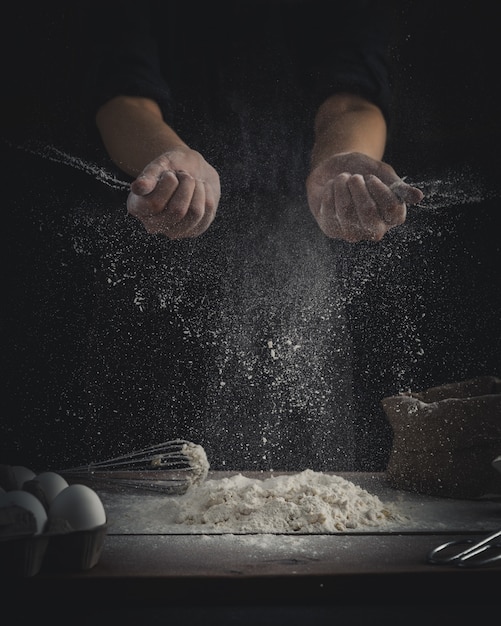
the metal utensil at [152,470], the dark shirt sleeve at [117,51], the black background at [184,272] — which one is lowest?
the metal utensil at [152,470]

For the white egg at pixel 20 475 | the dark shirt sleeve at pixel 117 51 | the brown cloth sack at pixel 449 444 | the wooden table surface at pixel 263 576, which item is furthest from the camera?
the dark shirt sleeve at pixel 117 51

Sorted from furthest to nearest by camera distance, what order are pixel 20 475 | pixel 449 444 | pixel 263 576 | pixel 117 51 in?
pixel 117 51, pixel 449 444, pixel 20 475, pixel 263 576

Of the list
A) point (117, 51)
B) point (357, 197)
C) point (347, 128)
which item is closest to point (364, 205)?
point (357, 197)

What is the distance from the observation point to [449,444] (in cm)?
75

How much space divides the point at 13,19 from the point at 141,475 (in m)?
0.54

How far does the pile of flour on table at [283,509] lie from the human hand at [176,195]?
0.99ft

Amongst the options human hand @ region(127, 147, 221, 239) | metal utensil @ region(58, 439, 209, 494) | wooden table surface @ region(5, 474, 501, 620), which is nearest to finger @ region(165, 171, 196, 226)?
human hand @ region(127, 147, 221, 239)

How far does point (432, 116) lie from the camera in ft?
2.92

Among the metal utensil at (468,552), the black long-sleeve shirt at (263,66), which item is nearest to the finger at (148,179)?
the black long-sleeve shirt at (263,66)

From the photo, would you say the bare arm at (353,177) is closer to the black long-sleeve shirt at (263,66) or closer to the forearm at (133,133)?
the black long-sleeve shirt at (263,66)

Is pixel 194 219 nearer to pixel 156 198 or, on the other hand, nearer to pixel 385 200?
pixel 156 198

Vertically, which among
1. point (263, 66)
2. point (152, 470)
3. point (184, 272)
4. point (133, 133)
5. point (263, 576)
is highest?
point (263, 66)

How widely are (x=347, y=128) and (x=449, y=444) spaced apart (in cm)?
39

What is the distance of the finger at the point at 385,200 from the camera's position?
0.80 m
